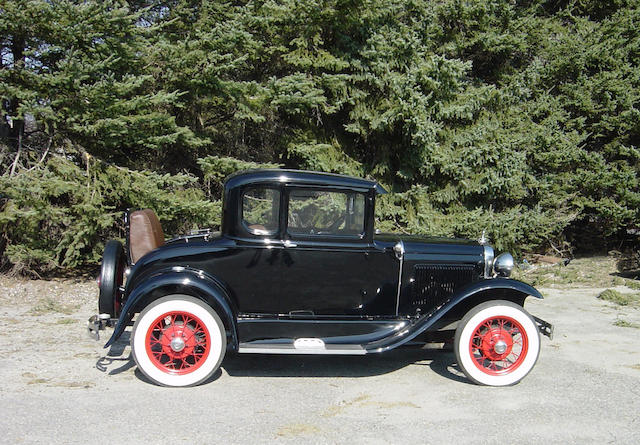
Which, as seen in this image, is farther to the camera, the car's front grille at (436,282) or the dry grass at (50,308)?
the dry grass at (50,308)

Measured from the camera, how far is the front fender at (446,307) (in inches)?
173

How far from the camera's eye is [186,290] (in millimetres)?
4336

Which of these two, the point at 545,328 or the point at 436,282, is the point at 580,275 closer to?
the point at 545,328

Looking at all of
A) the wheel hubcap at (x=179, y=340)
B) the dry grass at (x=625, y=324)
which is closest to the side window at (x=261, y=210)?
the wheel hubcap at (x=179, y=340)

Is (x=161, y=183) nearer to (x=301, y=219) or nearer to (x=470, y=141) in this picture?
(x=301, y=219)

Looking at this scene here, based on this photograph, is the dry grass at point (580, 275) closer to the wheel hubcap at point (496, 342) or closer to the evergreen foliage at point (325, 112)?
the evergreen foliage at point (325, 112)

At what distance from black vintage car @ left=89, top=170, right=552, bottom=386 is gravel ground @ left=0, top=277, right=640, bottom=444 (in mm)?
313

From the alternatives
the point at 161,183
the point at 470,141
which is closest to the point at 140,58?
the point at 161,183

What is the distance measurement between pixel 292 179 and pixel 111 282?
1850 mm

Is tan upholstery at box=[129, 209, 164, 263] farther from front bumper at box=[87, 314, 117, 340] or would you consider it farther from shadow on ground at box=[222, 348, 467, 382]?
shadow on ground at box=[222, 348, 467, 382]

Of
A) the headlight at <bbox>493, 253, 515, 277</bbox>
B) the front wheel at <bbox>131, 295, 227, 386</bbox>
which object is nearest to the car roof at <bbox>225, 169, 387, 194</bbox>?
the front wheel at <bbox>131, 295, 227, 386</bbox>

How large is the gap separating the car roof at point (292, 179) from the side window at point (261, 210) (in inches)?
3.5

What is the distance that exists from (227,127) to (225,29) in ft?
6.52

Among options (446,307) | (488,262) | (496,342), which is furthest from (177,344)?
(488,262)
